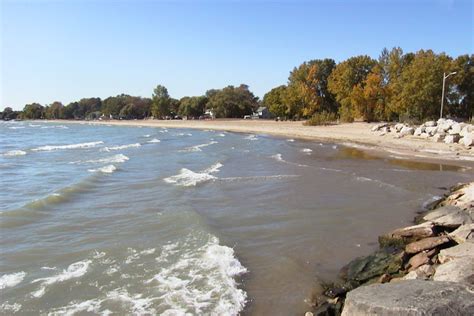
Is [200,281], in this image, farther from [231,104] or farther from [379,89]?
[231,104]

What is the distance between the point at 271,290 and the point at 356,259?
2.38 metres

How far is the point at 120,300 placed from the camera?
7.71m

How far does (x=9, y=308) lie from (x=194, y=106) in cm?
12837

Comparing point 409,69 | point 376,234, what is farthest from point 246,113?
point 376,234

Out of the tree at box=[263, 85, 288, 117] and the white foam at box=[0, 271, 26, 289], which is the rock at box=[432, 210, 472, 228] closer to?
the white foam at box=[0, 271, 26, 289]

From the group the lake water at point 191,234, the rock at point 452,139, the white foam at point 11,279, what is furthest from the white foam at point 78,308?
the rock at point 452,139

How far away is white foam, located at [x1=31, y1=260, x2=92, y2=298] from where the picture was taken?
8.27 metres

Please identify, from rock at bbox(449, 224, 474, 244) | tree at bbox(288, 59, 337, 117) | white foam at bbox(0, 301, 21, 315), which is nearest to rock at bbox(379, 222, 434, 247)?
rock at bbox(449, 224, 474, 244)

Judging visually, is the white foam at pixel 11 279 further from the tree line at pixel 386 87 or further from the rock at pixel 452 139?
the tree line at pixel 386 87

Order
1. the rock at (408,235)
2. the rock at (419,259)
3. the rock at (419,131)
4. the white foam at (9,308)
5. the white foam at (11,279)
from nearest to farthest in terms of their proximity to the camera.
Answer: the white foam at (9,308), the rock at (419,259), the white foam at (11,279), the rock at (408,235), the rock at (419,131)

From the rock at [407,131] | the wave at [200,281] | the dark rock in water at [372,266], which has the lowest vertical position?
the wave at [200,281]

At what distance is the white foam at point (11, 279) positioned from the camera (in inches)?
338

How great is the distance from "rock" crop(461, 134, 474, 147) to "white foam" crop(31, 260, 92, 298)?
2997cm

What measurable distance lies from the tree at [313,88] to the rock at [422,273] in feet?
234
